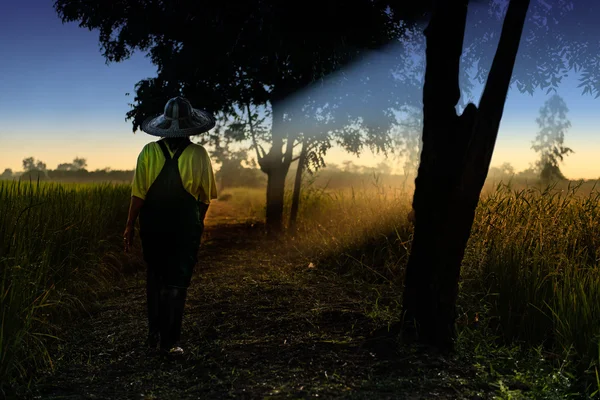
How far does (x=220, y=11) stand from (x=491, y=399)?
7.48m

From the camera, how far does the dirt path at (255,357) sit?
12.3ft

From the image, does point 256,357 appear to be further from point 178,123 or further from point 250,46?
point 250,46

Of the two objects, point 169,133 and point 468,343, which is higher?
point 169,133

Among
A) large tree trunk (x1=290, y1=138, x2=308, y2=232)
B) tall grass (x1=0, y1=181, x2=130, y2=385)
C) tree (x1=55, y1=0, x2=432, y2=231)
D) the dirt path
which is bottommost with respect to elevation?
the dirt path

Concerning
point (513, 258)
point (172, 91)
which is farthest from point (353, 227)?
point (172, 91)

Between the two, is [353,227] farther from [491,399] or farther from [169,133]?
[491,399]

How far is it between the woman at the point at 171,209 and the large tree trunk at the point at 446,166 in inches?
69.2

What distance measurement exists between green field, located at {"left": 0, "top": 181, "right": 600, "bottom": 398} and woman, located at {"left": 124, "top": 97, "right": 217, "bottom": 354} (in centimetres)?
91

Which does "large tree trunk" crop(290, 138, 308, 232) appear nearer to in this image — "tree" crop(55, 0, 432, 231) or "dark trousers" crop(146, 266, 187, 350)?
"tree" crop(55, 0, 432, 231)

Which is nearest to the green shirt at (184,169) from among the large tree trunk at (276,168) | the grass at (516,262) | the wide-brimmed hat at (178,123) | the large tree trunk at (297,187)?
the wide-brimmed hat at (178,123)

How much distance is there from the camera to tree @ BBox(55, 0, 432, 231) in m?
8.91

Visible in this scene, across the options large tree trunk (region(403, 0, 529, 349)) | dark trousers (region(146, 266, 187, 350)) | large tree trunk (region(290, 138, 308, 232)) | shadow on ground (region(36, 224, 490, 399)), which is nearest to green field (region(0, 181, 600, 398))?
shadow on ground (region(36, 224, 490, 399))

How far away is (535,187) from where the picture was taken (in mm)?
7559

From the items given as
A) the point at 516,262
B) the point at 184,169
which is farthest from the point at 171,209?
the point at 516,262
